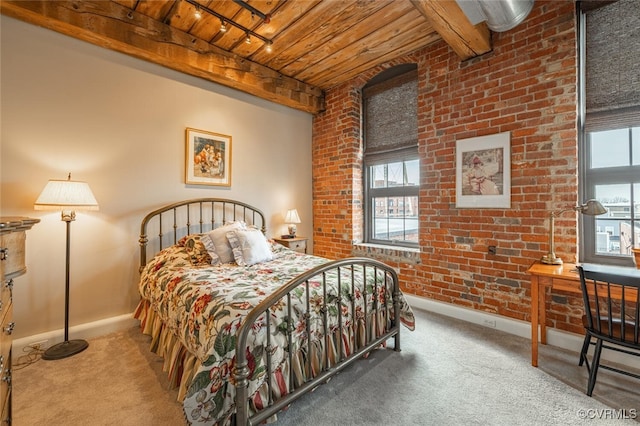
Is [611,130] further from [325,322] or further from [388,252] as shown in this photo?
[325,322]

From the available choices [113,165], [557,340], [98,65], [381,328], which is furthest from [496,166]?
[98,65]

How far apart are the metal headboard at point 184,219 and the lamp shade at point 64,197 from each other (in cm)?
64

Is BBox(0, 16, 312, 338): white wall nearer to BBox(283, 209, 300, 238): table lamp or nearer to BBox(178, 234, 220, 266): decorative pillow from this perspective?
BBox(178, 234, 220, 266): decorative pillow

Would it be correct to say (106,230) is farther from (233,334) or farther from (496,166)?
(496,166)

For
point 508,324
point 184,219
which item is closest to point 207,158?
point 184,219

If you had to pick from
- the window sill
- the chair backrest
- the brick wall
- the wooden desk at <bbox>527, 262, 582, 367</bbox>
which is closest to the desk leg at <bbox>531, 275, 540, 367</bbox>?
the wooden desk at <bbox>527, 262, 582, 367</bbox>

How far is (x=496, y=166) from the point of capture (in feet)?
8.97

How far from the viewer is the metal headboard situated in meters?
2.95

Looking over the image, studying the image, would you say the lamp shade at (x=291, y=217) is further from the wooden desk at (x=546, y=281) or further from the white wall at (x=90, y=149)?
the wooden desk at (x=546, y=281)

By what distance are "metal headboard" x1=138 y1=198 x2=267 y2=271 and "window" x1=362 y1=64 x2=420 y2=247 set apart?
180 cm

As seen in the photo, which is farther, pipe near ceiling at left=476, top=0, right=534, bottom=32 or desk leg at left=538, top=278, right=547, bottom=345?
desk leg at left=538, top=278, right=547, bottom=345

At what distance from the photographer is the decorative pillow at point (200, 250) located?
103 inches

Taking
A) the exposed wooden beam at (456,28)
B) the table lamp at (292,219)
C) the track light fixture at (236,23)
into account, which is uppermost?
the track light fixture at (236,23)

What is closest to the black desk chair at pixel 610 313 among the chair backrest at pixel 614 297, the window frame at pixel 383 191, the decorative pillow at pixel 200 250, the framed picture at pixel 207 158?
the chair backrest at pixel 614 297
